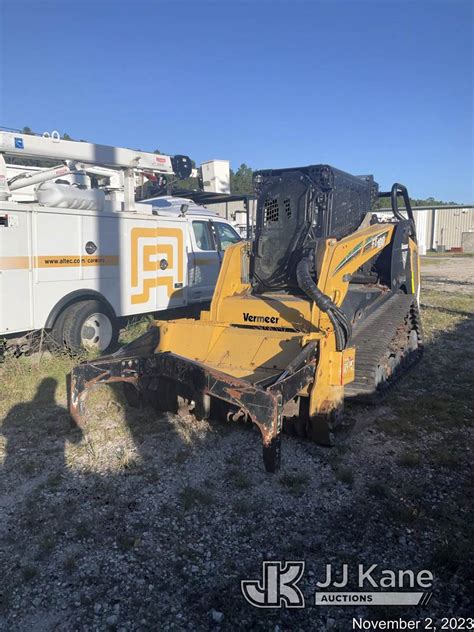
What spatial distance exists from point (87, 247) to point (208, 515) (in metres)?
4.94

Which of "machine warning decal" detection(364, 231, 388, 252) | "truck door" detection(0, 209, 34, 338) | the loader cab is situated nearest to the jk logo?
the loader cab

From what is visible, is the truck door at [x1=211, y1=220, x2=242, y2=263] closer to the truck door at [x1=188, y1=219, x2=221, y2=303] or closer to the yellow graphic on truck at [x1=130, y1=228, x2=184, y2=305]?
the truck door at [x1=188, y1=219, x2=221, y2=303]

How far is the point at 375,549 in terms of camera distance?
3.23m

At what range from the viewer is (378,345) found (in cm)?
539

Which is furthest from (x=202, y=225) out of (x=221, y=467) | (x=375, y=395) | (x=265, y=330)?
(x=221, y=467)

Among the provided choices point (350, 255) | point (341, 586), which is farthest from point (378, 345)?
point (341, 586)

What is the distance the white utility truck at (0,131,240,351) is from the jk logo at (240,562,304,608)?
4843 mm

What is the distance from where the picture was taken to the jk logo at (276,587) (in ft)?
9.29

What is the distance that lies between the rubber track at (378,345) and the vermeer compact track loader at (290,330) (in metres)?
0.01

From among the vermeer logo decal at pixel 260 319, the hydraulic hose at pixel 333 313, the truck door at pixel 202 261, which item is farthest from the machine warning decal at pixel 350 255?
the truck door at pixel 202 261

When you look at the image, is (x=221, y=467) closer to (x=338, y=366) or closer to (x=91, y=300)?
(x=338, y=366)

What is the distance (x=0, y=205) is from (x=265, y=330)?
11.9 ft

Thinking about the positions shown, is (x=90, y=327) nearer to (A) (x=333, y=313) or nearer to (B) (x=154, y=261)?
(B) (x=154, y=261)

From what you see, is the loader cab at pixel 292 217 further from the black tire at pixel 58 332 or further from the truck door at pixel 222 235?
the truck door at pixel 222 235
